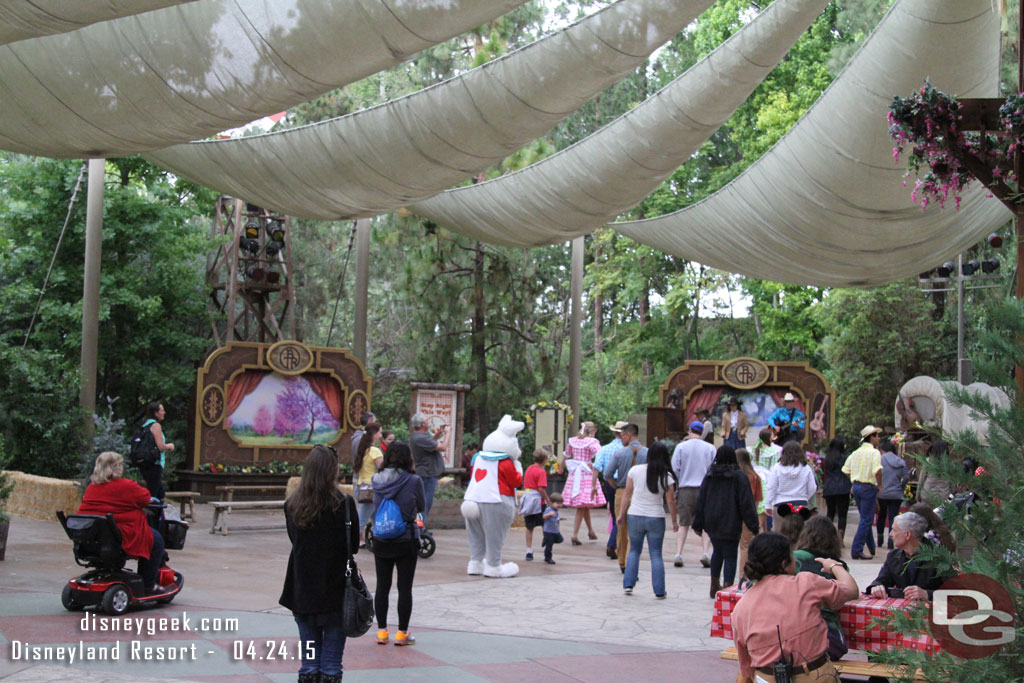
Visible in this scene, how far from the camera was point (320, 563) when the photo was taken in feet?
17.1

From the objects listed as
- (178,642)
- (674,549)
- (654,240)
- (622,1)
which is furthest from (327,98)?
(178,642)

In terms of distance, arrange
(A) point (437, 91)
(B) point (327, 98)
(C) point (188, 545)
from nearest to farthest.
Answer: (A) point (437, 91)
(C) point (188, 545)
(B) point (327, 98)

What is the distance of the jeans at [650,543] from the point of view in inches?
357

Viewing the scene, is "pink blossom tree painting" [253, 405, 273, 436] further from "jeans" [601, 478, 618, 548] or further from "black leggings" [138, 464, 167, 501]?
"jeans" [601, 478, 618, 548]

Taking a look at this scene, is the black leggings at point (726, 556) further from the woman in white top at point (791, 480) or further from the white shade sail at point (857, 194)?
the white shade sail at point (857, 194)

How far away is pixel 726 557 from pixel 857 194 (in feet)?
12.5

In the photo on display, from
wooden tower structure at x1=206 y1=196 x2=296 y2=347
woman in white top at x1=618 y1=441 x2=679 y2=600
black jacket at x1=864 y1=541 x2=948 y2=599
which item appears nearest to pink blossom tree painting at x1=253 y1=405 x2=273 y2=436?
wooden tower structure at x1=206 y1=196 x2=296 y2=347

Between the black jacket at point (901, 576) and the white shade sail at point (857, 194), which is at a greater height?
the white shade sail at point (857, 194)

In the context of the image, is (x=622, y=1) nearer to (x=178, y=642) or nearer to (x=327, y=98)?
(x=178, y=642)

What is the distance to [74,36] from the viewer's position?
743 cm

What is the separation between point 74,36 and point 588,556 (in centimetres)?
772

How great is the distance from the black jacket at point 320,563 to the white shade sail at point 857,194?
234 inches

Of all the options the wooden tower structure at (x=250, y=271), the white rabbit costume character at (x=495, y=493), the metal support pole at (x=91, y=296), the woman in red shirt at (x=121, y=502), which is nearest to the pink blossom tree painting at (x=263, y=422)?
the wooden tower structure at (x=250, y=271)

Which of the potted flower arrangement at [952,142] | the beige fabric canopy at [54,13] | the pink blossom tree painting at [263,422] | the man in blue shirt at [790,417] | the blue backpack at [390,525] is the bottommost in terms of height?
the blue backpack at [390,525]
